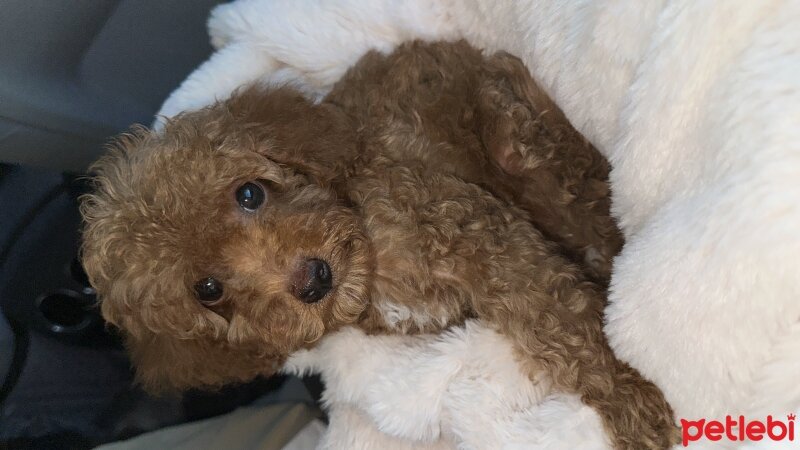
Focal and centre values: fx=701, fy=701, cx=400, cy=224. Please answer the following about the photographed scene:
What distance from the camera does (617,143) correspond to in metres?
1.31

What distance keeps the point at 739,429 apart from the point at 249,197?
3.24ft

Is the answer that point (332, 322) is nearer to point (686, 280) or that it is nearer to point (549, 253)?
point (549, 253)

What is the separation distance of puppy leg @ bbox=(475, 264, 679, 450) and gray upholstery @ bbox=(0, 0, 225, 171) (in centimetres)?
113

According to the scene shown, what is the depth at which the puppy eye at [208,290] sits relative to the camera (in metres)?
1.45

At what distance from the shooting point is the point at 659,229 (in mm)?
1188

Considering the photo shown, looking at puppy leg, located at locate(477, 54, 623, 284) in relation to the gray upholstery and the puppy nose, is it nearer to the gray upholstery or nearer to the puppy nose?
the puppy nose

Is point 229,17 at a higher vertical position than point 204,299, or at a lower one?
higher

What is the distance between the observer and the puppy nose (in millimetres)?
1375

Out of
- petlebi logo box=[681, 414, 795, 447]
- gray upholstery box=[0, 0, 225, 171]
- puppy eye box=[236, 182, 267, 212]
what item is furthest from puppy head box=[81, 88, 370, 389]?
petlebi logo box=[681, 414, 795, 447]

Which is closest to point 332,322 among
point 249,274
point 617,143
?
point 249,274

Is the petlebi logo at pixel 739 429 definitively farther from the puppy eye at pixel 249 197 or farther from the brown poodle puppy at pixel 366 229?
the puppy eye at pixel 249 197

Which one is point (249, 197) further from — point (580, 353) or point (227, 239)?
point (580, 353)

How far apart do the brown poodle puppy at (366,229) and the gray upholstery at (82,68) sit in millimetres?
251

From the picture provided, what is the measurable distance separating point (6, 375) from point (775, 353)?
1.56m
